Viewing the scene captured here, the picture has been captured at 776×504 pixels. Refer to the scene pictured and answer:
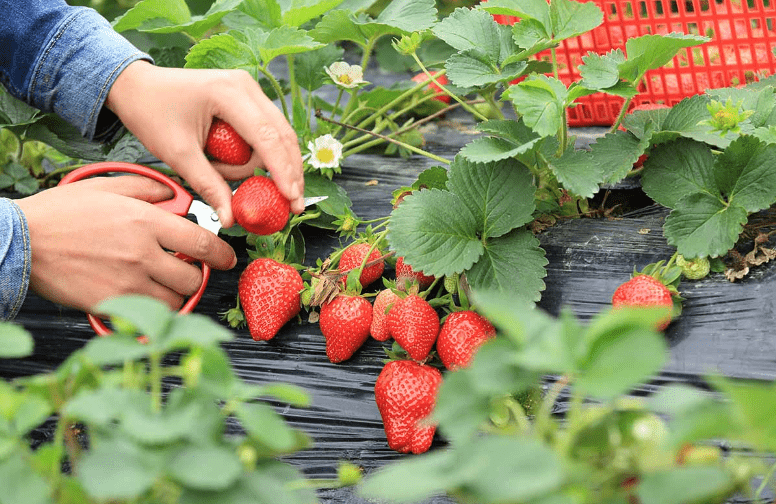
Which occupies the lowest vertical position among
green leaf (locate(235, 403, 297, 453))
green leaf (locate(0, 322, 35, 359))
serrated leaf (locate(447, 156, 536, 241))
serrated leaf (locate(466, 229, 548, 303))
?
serrated leaf (locate(466, 229, 548, 303))

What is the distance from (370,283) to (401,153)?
0.38 m

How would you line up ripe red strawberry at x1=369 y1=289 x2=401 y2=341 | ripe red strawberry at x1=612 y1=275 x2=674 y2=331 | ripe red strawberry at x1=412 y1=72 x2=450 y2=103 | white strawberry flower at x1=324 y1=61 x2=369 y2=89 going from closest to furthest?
ripe red strawberry at x1=612 y1=275 x2=674 y2=331 < ripe red strawberry at x1=369 y1=289 x2=401 y2=341 < white strawberry flower at x1=324 y1=61 x2=369 y2=89 < ripe red strawberry at x1=412 y1=72 x2=450 y2=103

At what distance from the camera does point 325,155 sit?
1.21 meters

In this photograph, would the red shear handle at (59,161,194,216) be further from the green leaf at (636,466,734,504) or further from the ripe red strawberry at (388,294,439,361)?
the green leaf at (636,466,734,504)

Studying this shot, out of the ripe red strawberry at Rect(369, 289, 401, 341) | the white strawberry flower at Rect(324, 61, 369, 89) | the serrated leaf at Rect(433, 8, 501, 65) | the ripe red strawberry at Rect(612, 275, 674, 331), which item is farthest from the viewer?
the white strawberry flower at Rect(324, 61, 369, 89)

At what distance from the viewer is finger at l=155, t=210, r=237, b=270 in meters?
0.98

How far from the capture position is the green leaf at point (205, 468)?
355 millimetres

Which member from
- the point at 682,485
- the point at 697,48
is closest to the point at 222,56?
the point at 697,48

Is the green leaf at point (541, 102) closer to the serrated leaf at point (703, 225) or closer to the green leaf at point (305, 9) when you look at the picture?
the serrated leaf at point (703, 225)

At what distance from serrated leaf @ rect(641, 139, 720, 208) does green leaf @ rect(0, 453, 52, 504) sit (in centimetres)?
81

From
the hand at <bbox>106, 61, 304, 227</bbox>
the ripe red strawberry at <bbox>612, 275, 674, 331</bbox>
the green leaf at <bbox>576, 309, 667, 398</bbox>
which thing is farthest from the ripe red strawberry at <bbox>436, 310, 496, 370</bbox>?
the green leaf at <bbox>576, 309, 667, 398</bbox>

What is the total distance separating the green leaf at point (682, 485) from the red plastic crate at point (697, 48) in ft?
3.34

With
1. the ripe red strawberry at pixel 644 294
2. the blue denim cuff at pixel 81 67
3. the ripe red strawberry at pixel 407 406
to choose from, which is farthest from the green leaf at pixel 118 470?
the blue denim cuff at pixel 81 67

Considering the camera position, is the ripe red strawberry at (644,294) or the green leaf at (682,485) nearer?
the green leaf at (682,485)
